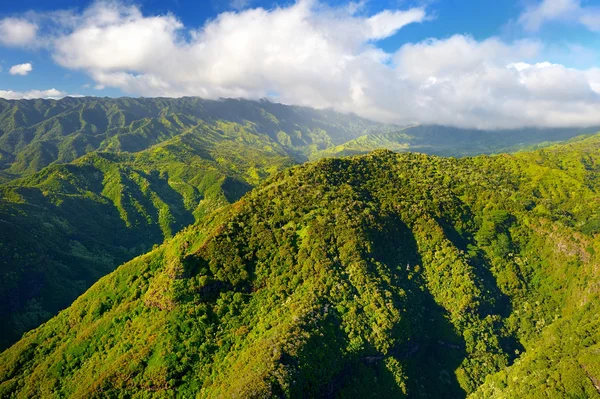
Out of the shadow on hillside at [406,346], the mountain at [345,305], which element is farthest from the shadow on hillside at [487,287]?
the shadow on hillside at [406,346]

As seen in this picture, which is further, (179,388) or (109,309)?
(109,309)

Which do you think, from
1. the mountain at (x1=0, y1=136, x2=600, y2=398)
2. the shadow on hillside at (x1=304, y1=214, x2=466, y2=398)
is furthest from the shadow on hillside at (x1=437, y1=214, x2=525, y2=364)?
the shadow on hillside at (x1=304, y1=214, x2=466, y2=398)

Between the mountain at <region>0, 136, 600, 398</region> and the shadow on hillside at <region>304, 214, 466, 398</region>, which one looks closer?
the mountain at <region>0, 136, 600, 398</region>

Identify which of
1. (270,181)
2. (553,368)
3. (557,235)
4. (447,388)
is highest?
(270,181)

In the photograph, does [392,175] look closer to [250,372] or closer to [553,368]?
[553,368]

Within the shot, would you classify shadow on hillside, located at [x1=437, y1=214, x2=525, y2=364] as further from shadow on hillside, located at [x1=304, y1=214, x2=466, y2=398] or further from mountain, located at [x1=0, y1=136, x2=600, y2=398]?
shadow on hillside, located at [x1=304, y1=214, x2=466, y2=398]

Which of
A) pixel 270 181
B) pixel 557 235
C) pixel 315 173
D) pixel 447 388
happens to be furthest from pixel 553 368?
pixel 270 181

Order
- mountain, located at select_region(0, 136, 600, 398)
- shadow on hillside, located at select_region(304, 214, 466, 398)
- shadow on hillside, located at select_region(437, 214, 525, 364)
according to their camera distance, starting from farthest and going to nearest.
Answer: shadow on hillside, located at select_region(437, 214, 525, 364), shadow on hillside, located at select_region(304, 214, 466, 398), mountain, located at select_region(0, 136, 600, 398)

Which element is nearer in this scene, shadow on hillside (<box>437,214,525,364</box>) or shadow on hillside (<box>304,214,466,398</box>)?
shadow on hillside (<box>304,214,466,398</box>)

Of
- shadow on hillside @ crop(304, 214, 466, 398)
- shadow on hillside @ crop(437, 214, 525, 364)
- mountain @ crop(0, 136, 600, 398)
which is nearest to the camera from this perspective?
mountain @ crop(0, 136, 600, 398)
